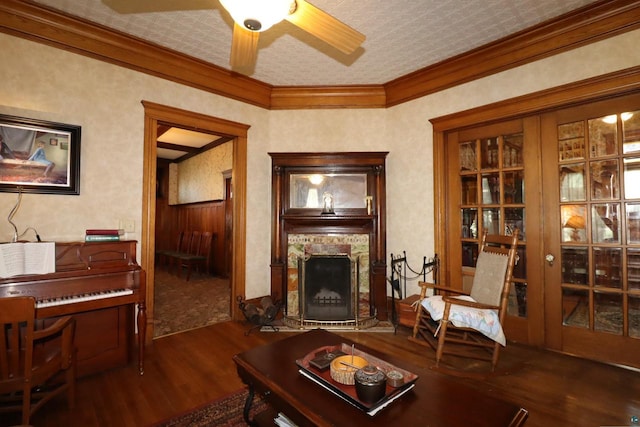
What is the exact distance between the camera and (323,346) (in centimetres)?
178

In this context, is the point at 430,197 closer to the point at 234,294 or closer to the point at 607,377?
the point at 607,377

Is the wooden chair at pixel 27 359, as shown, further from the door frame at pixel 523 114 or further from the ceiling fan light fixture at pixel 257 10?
the door frame at pixel 523 114

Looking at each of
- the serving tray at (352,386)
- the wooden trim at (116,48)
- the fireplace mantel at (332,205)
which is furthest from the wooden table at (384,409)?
the wooden trim at (116,48)

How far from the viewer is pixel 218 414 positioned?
183 centimetres

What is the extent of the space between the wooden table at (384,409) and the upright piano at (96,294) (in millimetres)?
1295

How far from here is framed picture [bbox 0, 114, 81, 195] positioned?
7.38 feet

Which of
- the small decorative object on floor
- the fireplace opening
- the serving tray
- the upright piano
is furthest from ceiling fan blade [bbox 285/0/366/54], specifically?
the small decorative object on floor

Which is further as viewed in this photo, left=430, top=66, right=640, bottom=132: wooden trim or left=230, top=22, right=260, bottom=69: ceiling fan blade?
left=430, top=66, right=640, bottom=132: wooden trim

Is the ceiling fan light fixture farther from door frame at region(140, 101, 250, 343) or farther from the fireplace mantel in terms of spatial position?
the fireplace mantel

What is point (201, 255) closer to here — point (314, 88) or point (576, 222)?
point (314, 88)

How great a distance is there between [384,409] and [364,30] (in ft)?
9.68

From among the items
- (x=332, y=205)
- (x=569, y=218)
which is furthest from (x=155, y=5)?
(x=569, y=218)

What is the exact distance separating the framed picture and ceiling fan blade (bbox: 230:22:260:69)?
1.69 meters

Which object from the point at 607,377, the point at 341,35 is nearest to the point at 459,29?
the point at 341,35
